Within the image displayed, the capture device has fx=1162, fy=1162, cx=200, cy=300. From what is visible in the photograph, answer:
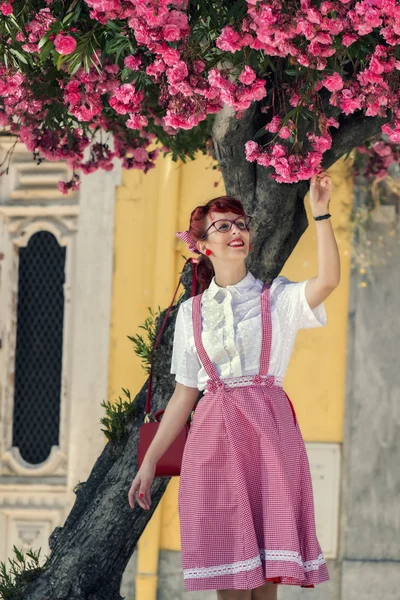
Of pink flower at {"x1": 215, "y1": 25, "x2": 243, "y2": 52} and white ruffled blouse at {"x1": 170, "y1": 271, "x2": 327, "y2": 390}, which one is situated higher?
pink flower at {"x1": 215, "y1": 25, "x2": 243, "y2": 52}

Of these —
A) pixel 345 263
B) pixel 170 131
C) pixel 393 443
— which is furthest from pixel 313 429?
pixel 170 131

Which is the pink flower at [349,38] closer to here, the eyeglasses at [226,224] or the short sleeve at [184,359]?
the eyeglasses at [226,224]

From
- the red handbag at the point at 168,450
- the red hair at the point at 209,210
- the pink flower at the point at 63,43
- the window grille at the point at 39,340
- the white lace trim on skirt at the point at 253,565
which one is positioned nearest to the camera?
the white lace trim on skirt at the point at 253,565

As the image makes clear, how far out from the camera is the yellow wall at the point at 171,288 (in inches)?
320

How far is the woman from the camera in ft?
13.8

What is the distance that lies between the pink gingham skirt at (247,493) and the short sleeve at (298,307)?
0.08 m

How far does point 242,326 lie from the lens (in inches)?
173

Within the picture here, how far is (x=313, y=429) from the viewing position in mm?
8094

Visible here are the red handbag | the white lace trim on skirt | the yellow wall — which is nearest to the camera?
the white lace trim on skirt

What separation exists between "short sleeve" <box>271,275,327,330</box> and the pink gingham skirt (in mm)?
77

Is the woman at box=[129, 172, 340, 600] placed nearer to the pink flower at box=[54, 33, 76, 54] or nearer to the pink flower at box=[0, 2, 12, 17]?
the pink flower at box=[54, 33, 76, 54]

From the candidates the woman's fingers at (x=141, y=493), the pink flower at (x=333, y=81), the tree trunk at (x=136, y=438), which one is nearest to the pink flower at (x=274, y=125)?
the pink flower at (x=333, y=81)

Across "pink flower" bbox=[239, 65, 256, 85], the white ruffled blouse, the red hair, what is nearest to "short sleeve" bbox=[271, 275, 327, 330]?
the white ruffled blouse

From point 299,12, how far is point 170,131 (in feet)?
5.39
